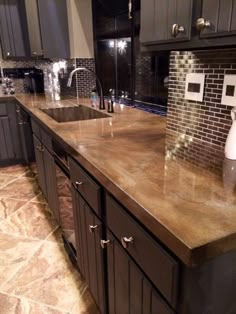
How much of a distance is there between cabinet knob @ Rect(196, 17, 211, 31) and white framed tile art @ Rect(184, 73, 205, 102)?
1.51ft

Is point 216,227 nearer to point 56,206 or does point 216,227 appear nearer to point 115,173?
point 115,173

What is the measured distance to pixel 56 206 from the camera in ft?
6.73

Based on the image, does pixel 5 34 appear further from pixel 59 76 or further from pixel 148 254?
pixel 148 254

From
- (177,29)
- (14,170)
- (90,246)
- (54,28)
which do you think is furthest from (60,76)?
(177,29)

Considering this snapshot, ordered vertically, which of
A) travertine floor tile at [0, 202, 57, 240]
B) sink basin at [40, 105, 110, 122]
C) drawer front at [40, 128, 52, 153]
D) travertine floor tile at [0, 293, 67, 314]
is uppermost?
sink basin at [40, 105, 110, 122]

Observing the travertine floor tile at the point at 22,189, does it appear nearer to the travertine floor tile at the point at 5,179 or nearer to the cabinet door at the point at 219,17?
the travertine floor tile at the point at 5,179

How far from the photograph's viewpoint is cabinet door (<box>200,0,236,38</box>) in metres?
0.75

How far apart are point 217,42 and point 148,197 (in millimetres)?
500

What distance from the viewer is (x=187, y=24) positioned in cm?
89

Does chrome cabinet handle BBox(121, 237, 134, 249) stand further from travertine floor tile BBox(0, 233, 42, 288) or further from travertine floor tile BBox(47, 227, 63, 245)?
travertine floor tile BBox(47, 227, 63, 245)

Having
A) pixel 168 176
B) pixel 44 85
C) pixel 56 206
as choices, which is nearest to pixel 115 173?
pixel 168 176

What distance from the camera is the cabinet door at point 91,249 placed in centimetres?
123

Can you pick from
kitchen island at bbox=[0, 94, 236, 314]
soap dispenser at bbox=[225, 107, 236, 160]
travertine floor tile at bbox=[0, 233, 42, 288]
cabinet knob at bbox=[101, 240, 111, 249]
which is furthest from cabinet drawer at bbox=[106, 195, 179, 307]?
travertine floor tile at bbox=[0, 233, 42, 288]

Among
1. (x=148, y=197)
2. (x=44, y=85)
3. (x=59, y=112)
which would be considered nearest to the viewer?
(x=148, y=197)
